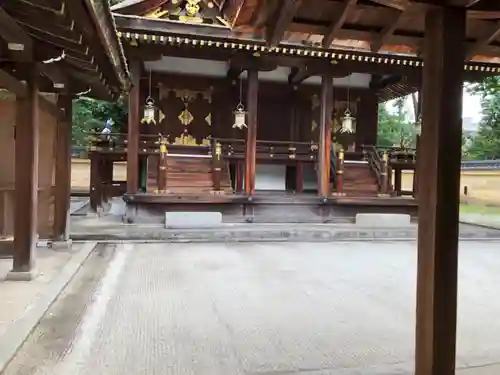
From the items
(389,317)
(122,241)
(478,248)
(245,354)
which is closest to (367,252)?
(478,248)

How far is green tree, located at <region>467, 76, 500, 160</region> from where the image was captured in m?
16.7

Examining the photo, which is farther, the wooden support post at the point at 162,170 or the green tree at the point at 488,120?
the green tree at the point at 488,120

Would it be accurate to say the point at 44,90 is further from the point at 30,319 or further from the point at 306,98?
the point at 306,98

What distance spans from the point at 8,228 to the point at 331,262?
5.15 meters

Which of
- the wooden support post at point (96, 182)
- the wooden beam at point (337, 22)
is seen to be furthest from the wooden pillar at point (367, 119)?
the wooden beam at point (337, 22)

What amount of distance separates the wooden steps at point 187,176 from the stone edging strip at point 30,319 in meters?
5.67

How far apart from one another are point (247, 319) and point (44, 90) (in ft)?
15.7

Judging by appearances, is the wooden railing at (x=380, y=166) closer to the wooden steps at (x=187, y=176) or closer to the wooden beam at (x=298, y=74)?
the wooden beam at (x=298, y=74)

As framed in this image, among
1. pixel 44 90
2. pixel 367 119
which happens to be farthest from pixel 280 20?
pixel 367 119

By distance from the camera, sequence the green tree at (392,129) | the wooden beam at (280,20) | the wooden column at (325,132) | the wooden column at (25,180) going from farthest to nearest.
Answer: the green tree at (392,129), the wooden column at (325,132), the wooden column at (25,180), the wooden beam at (280,20)

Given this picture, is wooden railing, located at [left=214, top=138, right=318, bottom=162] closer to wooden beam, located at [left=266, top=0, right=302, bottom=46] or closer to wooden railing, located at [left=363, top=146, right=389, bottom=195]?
wooden railing, located at [left=363, top=146, right=389, bottom=195]

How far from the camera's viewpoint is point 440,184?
2.68 meters

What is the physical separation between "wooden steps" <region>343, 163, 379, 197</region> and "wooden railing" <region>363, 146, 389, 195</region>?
0.44ft

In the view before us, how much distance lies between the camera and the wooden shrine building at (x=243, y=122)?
10.9m
